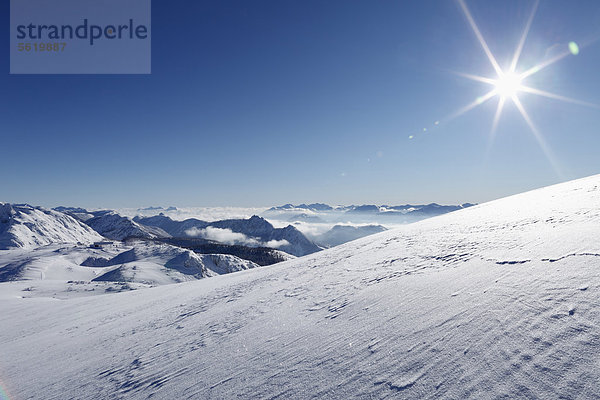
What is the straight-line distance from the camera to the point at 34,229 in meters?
128

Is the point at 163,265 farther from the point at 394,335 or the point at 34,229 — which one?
the point at 34,229

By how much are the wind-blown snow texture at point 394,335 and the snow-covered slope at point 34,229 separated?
138654 millimetres

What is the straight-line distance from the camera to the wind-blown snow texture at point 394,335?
2.34 meters

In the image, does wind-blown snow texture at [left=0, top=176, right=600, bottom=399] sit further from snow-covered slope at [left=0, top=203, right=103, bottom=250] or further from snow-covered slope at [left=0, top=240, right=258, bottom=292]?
snow-covered slope at [left=0, top=203, right=103, bottom=250]

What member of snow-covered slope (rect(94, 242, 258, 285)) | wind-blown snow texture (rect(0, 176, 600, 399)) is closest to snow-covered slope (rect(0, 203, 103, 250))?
snow-covered slope (rect(94, 242, 258, 285))

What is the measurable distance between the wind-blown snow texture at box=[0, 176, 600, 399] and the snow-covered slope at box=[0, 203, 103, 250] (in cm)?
13865

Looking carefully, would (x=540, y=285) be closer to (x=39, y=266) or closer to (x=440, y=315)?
(x=440, y=315)

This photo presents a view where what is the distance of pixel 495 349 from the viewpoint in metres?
2.51

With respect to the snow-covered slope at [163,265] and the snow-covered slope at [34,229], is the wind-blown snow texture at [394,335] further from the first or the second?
the snow-covered slope at [34,229]

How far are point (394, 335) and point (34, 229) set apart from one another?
177 metres

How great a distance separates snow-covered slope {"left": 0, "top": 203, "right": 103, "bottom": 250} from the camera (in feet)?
357

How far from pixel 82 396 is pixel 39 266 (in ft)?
225

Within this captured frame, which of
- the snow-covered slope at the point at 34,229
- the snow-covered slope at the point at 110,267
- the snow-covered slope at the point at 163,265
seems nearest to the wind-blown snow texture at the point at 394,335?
the snow-covered slope at the point at 110,267

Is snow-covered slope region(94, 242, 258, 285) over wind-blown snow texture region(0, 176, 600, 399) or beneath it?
beneath
